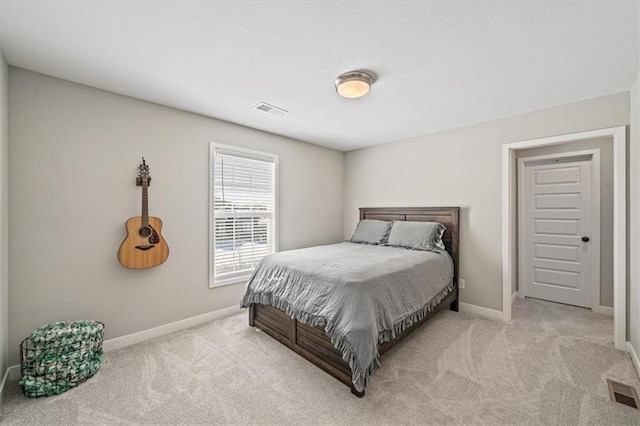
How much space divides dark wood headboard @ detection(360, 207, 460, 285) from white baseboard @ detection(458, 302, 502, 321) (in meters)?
0.32

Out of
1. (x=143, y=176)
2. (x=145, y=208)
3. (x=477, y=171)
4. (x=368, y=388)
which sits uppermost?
(x=477, y=171)

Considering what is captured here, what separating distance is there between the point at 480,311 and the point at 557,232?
65.5 inches

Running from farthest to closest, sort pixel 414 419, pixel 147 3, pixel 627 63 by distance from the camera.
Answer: pixel 627 63
pixel 414 419
pixel 147 3

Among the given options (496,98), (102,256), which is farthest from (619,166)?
(102,256)

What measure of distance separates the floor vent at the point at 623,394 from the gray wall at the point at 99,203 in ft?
11.3

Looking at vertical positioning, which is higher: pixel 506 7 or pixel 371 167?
pixel 506 7

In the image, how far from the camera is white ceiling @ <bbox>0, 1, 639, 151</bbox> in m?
1.48

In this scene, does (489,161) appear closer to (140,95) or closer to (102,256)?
(140,95)

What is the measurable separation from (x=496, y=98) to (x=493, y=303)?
7.56 feet

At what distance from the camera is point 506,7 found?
1438 millimetres

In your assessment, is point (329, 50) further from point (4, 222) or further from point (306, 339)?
point (4, 222)

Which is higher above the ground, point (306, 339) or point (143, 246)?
point (143, 246)

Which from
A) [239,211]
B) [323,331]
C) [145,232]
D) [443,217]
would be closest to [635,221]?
[443,217]

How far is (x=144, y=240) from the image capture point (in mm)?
2568
